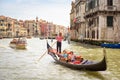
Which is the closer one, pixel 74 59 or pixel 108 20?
pixel 74 59

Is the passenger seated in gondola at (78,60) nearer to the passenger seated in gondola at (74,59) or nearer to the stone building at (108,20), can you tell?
the passenger seated in gondola at (74,59)

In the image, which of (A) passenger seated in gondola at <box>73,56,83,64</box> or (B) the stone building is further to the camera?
(B) the stone building

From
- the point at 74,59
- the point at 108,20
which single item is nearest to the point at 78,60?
the point at 74,59

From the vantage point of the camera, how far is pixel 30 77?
504 inches

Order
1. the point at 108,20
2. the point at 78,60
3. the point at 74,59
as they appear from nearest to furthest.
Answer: the point at 78,60 → the point at 74,59 → the point at 108,20

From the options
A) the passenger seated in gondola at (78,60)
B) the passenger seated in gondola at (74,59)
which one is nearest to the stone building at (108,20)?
the passenger seated in gondola at (74,59)

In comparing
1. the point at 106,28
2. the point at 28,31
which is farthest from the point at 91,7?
the point at 28,31

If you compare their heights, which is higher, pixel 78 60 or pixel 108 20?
pixel 108 20

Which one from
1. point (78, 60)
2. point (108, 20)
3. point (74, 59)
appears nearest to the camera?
point (78, 60)

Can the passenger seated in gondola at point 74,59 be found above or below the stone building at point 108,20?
below

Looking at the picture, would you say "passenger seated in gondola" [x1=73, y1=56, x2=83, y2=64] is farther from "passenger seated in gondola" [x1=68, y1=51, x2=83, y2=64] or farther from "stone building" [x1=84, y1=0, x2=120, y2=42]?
"stone building" [x1=84, y1=0, x2=120, y2=42]

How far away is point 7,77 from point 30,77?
95 cm

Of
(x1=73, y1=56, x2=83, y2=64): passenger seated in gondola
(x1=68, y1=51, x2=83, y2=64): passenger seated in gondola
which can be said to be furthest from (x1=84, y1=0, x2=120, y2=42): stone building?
(x1=73, y1=56, x2=83, y2=64): passenger seated in gondola

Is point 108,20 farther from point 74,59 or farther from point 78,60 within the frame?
point 78,60
